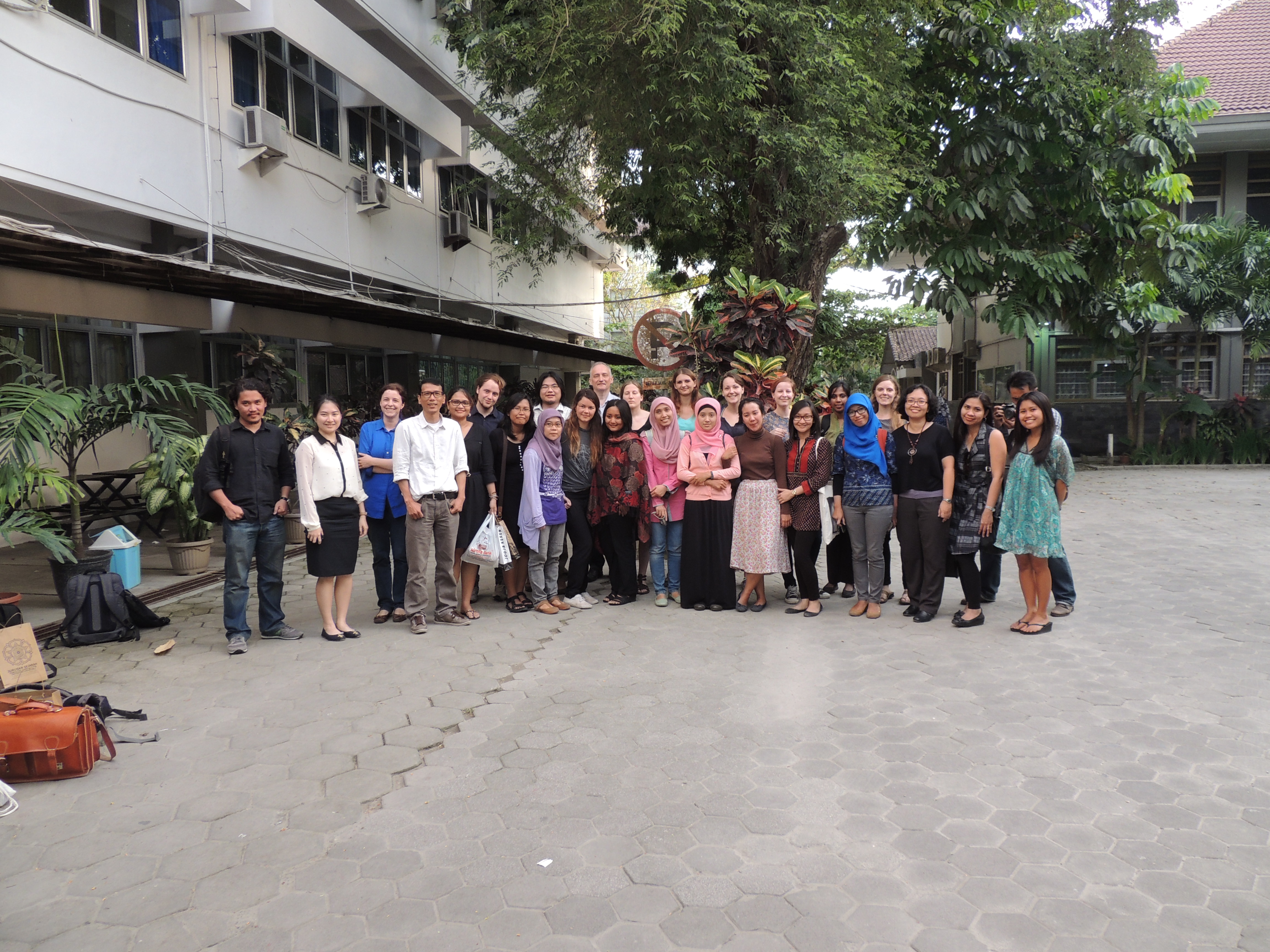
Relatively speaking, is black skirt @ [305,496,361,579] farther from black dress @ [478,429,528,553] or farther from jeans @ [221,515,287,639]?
black dress @ [478,429,528,553]

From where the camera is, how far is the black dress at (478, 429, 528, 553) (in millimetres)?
6898

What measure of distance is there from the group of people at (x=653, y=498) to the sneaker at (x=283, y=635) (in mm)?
17

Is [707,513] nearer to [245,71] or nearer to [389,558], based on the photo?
[389,558]

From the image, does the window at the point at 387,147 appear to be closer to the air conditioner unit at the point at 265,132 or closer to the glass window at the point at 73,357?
the air conditioner unit at the point at 265,132

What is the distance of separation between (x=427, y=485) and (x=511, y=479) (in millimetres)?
824

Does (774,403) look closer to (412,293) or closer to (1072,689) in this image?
(1072,689)

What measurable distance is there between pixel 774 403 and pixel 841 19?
5908 mm

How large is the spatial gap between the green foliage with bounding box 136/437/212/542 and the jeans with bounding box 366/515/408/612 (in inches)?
90.1

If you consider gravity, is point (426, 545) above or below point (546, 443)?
below

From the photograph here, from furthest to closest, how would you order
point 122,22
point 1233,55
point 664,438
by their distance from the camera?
point 1233,55 < point 122,22 < point 664,438

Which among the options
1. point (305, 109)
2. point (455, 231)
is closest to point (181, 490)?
point (305, 109)

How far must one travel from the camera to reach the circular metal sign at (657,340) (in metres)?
9.12

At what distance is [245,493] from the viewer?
19.7ft

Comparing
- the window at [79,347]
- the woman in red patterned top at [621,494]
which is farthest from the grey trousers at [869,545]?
the window at [79,347]
